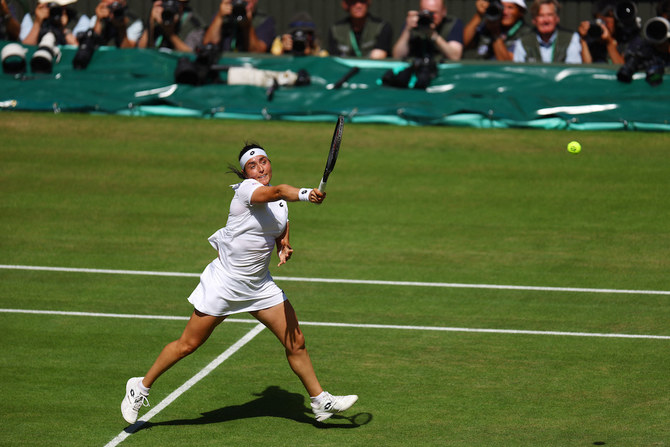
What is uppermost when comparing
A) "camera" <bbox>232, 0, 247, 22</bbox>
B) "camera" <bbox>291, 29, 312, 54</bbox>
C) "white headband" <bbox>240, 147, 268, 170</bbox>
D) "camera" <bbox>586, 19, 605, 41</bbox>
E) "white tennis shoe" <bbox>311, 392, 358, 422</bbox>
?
"white headband" <bbox>240, 147, 268, 170</bbox>

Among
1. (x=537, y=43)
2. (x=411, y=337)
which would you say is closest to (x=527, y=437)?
(x=411, y=337)

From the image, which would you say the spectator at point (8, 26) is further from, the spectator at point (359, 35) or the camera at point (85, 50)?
the spectator at point (359, 35)

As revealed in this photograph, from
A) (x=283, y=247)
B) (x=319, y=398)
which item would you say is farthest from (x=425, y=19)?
(x=319, y=398)

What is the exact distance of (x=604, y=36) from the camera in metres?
19.8

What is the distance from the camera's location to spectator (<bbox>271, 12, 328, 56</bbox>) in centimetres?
2044

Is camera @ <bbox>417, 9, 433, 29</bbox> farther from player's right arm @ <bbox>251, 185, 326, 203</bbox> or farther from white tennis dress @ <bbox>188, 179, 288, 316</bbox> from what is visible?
player's right arm @ <bbox>251, 185, 326, 203</bbox>

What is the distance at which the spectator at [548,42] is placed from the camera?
65.5 feet

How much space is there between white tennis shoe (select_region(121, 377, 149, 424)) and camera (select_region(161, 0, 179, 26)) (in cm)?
1373

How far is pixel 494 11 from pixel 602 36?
83.4 inches

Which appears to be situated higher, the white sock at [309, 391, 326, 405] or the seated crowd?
the seated crowd

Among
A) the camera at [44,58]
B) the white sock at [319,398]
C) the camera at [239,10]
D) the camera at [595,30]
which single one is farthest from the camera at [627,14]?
the white sock at [319,398]

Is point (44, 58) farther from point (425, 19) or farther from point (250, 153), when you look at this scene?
point (250, 153)

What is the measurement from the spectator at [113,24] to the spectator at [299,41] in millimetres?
3174

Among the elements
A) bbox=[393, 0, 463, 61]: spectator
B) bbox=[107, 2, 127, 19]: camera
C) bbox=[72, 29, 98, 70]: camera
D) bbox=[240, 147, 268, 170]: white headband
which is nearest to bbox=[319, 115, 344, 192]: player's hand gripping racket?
bbox=[240, 147, 268, 170]: white headband
